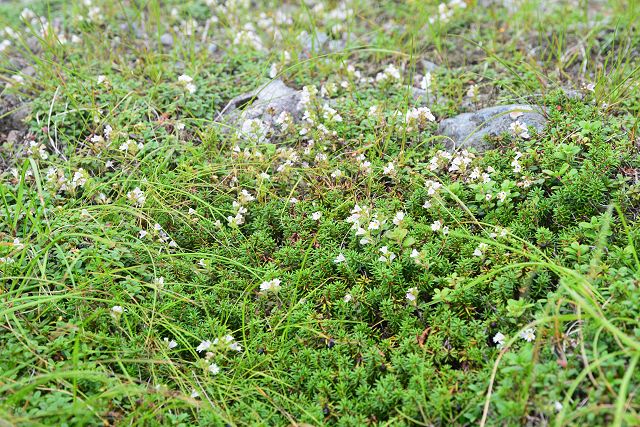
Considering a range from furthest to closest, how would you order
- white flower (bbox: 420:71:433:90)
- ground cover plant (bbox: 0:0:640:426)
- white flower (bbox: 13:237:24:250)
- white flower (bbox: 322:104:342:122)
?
white flower (bbox: 420:71:433:90) < white flower (bbox: 322:104:342:122) < white flower (bbox: 13:237:24:250) < ground cover plant (bbox: 0:0:640:426)

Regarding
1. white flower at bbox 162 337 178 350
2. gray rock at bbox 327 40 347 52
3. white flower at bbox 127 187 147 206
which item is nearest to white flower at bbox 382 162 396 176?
white flower at bbox 127 187 147 206

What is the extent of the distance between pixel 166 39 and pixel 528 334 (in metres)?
4.41

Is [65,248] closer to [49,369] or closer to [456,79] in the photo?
[49,369]

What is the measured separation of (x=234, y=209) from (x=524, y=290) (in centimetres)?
185

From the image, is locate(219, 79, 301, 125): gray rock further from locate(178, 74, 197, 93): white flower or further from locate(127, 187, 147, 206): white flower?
locate(127, 187, 147, 206): white flower

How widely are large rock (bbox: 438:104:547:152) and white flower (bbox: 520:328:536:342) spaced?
5.07 ft

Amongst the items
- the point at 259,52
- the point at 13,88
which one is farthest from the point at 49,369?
the point at 259,52

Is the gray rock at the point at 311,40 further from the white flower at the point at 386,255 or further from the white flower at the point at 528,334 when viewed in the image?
the white flower at the point at 528,334

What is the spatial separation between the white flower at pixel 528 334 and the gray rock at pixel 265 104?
249 cm

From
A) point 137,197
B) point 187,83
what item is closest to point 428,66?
point 187,83

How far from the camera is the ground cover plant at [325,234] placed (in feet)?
9.26

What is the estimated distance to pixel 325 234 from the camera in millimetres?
3646

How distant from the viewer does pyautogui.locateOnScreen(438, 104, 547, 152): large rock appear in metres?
4.10

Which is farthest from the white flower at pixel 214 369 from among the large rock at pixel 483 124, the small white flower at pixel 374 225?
the large rock at pixel 483 124
